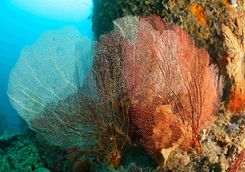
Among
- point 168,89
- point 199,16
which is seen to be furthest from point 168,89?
point 199,16

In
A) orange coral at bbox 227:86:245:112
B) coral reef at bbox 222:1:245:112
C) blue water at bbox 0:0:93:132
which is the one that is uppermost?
blue water at bbox 0:0:93:132

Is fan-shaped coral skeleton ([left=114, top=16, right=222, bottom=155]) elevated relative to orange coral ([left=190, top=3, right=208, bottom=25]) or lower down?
lower down

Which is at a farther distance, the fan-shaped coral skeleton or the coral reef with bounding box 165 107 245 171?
the coral reef with bounding box 165 107 245 171

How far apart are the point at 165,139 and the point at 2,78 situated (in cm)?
3445

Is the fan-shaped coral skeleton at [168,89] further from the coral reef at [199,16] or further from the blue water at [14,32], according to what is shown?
the blue water at [14,32]

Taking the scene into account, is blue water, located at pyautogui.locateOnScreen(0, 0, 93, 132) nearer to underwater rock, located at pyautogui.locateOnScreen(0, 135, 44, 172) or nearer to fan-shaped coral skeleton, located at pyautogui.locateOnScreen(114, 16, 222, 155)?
underwater rock, located at pyautogui.locateOnScreen(0, 135, 44, 172)

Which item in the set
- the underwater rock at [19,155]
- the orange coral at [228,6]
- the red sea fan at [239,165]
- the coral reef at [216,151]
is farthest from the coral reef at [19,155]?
the orange coral at [228,6]

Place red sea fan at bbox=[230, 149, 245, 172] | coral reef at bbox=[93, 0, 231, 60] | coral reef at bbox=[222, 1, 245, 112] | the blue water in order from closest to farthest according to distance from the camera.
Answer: red sea fan at bbox=[230, 149, 245, 172], coral reef at bbox=[222, 1, 245, 112], coral reef at bbox=[93, 0, 231, 60], the blue water

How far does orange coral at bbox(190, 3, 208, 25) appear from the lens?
471 cm

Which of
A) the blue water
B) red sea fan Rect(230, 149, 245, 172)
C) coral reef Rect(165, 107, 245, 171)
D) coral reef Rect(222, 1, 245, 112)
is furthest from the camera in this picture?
the blue water

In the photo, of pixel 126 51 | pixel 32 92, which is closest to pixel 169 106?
pixel 126 51

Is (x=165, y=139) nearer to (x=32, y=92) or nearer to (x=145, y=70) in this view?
(x=145, y=70)

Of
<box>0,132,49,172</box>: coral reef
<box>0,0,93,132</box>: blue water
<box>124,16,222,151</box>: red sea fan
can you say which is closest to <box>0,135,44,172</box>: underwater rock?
<box>0,132,49,172</box>: coral reef

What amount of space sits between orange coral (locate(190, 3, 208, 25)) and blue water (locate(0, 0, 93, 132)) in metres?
19.0
